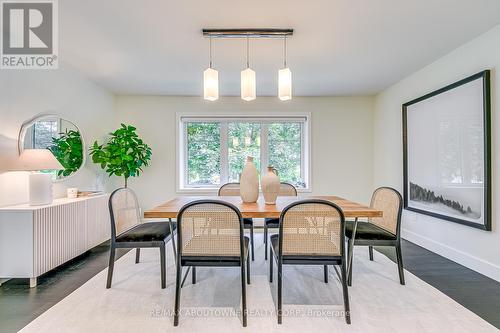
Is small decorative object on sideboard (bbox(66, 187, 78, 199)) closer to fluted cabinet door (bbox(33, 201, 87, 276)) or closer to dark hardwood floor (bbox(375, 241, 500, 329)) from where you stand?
fluted cabinet door (bbox(33, 201, 87, 276))

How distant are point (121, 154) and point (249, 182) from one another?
7.50ft

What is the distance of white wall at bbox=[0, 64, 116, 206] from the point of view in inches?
97.3

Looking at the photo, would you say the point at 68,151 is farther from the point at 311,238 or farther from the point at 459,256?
the point at 459,256

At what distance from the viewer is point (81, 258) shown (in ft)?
9.83

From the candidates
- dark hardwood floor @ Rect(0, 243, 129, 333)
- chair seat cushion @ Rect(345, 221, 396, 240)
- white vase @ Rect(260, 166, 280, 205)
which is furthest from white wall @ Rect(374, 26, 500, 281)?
dark hardwood floor @ Rect(0, 243, 129, 333)

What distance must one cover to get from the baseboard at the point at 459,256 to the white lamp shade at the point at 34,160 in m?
4.28

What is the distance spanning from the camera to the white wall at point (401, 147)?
7.91 feet

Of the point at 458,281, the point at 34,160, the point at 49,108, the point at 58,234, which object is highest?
the point at 49,108

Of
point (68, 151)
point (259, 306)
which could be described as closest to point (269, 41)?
point (259, 306)

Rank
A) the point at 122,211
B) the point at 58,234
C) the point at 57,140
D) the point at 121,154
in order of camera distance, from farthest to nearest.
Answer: the point at 121,154 → the point at 57,140 → the point at 58,234 → the point at 122,211

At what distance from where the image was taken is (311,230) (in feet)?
5.97

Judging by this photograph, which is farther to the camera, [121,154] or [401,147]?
[401,147]

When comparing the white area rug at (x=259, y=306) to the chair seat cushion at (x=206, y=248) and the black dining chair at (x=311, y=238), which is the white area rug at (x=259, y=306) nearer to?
the black dining chair at (x=311, y=238)

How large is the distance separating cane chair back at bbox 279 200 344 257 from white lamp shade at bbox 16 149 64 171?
2.34m
